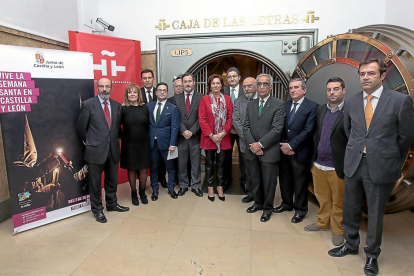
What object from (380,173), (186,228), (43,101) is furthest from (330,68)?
(43,101)

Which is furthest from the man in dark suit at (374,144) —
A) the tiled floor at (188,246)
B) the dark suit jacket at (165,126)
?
the dark suit jacket at (165,126)

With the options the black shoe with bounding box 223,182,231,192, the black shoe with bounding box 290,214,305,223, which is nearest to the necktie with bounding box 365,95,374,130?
the black shoe with bounding box 290,214,305,223

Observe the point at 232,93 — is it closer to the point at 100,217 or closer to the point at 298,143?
the point at 298,143

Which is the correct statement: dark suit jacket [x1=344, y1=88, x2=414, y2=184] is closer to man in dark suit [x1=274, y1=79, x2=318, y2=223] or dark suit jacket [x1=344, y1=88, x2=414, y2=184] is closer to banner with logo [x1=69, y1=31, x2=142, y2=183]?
man in dark suit [x1=274, y1=79, x2=318, y2=223]

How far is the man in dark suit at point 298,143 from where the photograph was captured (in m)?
2.57

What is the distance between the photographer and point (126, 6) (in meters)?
4.45

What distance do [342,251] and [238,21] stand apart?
11.3 ft

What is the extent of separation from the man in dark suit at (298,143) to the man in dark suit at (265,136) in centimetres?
11

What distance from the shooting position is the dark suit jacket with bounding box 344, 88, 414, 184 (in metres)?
1.78

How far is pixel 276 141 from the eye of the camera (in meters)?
2.71

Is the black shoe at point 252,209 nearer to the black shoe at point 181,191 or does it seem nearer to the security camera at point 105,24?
the black shoe at point 181,191

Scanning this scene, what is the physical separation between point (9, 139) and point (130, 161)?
114cm

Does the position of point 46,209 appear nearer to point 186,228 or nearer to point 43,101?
point 43,101

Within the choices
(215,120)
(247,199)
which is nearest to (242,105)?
(215,120)
